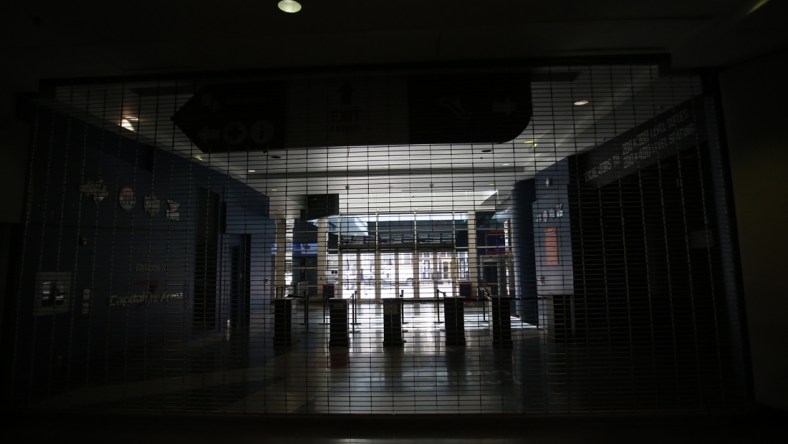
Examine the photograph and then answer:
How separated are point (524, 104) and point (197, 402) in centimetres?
397

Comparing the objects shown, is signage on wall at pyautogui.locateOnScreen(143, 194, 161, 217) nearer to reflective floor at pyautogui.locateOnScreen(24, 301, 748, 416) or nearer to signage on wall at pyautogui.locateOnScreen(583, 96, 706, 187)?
reflective floor at pyautogui.locateOnScreen(24, 301, 748, 416)

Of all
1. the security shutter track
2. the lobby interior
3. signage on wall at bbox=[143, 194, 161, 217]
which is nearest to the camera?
the lobby interior

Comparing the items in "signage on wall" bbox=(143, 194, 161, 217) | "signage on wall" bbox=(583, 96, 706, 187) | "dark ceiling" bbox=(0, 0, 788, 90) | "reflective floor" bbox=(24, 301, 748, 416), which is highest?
"dark ceiling" bbox=(0, 0, 788, 90)

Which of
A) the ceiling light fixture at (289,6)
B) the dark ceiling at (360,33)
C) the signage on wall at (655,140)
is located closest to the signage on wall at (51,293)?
the dark ceiling at (360,33)

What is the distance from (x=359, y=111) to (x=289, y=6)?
1.01 m

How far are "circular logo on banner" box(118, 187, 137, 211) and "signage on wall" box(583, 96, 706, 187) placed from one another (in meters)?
5.71

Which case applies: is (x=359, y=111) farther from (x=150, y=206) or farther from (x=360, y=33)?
(x=150, y=206)

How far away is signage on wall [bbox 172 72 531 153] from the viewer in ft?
10.9

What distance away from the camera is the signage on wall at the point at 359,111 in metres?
3.34

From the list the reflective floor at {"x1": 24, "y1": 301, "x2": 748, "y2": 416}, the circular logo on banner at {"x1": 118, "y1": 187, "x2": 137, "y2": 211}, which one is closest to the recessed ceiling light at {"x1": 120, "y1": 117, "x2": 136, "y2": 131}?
the circular logo on banner at {"x1": 118, "y1": 187, "x2": 137, "y2": 211}

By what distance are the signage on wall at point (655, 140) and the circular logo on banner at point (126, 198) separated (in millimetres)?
5707

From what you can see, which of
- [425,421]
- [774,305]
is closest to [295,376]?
[425,421]

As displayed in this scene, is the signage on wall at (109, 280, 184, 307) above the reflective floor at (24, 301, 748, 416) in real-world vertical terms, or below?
above

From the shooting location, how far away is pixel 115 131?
469 cm
